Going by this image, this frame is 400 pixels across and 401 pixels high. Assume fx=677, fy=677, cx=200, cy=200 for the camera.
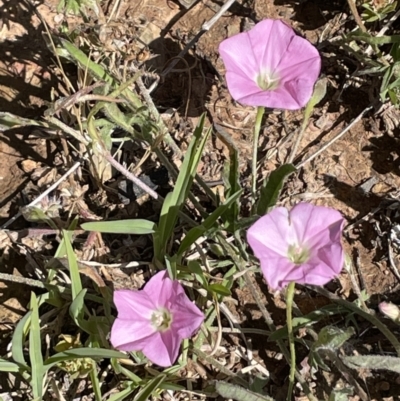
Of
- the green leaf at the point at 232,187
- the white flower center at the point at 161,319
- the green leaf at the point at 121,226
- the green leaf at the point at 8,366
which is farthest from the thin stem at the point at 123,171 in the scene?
the green leaf at the point at 8,366

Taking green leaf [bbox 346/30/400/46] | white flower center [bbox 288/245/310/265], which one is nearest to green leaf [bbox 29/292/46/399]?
white flower center [bbox 288/245/310/265]

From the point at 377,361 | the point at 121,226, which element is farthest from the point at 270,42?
the point at 377,361

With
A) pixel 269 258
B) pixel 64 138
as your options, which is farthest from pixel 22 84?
pixel 269 258

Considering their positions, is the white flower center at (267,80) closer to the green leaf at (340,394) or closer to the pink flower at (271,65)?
the pink flower at (271,65)

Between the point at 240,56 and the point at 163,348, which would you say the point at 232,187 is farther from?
the point at 163,348

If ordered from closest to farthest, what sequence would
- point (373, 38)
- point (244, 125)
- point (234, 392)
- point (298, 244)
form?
point (234, 392)
point (298, 244)
point (373, 38)
point (244, 125)

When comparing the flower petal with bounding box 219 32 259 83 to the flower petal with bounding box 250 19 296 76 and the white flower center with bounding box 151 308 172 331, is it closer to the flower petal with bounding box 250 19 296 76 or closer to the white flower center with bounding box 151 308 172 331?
the flower petal with bounding box 250 19 296 76

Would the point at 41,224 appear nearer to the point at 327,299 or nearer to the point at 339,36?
the point at 327,299
